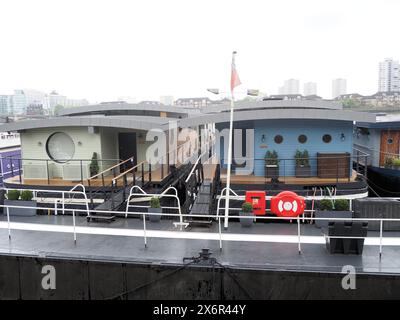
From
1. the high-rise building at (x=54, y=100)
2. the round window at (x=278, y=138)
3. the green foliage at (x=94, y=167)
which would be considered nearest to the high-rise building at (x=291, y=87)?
the round window at (x=278, y=138)

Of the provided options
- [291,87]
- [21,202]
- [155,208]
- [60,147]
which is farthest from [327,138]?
[291,87]

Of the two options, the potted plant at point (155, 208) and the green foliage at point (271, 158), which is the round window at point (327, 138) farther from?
the potted plant at point (155, 208)

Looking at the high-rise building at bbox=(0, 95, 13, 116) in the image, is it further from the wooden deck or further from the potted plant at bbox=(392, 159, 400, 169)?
the potted plant at bbox=(392, 159, 400, 169)

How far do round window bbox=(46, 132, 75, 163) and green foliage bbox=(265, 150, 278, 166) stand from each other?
8472 millimetres

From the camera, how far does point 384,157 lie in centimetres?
→ 1722

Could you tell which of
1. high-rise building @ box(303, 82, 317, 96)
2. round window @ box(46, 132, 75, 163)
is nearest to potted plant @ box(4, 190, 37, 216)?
round window @ box(46, 132, 75, 163)

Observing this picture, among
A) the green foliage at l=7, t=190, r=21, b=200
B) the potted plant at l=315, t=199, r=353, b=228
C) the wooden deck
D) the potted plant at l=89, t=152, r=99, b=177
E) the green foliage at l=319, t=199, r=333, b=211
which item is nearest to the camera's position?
the potted plant at l=315, t=199, r=353, b=228

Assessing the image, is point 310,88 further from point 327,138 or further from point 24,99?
point 24,99

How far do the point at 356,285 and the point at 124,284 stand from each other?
4.25 meters

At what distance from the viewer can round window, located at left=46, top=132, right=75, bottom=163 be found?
614 inches

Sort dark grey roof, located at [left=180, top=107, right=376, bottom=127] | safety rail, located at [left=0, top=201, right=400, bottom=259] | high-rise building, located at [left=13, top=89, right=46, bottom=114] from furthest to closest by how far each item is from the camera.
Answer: high-rise building, located at [left=13, top=89, right=46, bottom=114] → dark grey roof, located at [left=180, top=107, right=376, bottom=127] → safety rail, located at [left=0, top=201, right=400, bottom=259]

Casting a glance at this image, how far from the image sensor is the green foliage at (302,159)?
45.0 ft

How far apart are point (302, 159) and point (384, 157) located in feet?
20.2
